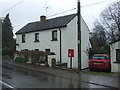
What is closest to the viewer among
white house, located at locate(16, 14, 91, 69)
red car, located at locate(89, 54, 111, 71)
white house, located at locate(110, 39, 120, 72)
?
white house, located at locate(110, 39, 120, 72)

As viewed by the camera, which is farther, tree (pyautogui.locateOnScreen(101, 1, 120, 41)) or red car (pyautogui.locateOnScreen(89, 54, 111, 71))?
tree (pyautogui.locateOnScreen(101, 1, 120, 41))

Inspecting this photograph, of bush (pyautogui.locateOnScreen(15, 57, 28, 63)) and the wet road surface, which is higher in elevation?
bush (pyautogui.locateOnScreen(15, 57, 28, 63))

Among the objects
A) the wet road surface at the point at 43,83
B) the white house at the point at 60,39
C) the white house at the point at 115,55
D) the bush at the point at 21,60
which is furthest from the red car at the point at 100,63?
the bush at the point at 21,60

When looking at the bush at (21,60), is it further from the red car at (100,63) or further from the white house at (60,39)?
the red car at (100,63)

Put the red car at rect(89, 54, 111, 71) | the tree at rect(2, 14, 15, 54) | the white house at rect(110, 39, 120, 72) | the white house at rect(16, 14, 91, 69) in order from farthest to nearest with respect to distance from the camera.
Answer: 1. the tree at rect(2, 14, 15, 54)
2. the white house at rect(16, 14, 91, 69)
3. the red car at rect(89, 54, 111, 71)
4. the white house at rect(110, 39, 120, 72)

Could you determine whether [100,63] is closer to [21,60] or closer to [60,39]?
[60,39]

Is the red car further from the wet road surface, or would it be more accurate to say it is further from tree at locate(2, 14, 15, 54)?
tree at locate(2, 14, 15, 54)

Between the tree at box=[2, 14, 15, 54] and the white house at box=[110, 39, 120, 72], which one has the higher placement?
the tree at box=[2, 14, 15, 54]

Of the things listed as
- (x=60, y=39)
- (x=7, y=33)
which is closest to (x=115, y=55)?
(x=60, y=39)

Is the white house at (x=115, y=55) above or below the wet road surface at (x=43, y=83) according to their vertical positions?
above

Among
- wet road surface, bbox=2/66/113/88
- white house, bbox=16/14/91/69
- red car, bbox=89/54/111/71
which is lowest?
wet road surface, bbox=2/66/113/88

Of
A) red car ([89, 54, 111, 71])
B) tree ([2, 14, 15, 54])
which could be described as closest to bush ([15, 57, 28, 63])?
red car ([89, 54, 111, 71])

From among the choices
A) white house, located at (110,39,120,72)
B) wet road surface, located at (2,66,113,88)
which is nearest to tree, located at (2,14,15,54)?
white house, located at (110,39,120,72)

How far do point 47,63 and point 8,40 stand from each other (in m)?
31.1
